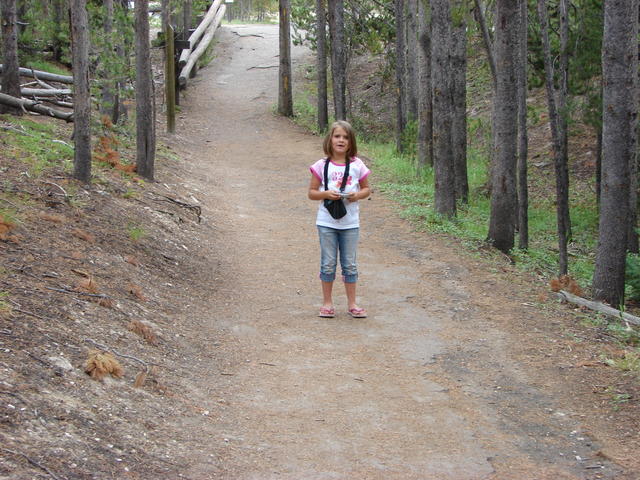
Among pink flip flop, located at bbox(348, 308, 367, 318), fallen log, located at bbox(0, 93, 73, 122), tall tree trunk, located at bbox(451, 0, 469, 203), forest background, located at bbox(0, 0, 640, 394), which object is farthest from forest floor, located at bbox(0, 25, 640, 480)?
tall tree trunk, located at bbox(451, 0, 469, 203)

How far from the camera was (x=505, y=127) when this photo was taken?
419 inches

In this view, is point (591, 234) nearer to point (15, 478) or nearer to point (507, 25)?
A: point (507, 25)

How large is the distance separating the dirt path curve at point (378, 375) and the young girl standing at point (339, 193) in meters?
0.58

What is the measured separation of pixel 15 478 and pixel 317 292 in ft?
17.7

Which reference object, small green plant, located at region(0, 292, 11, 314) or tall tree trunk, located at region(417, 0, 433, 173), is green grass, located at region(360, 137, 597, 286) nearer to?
tall tree trunk, located at region(417, 0, 433, 173)

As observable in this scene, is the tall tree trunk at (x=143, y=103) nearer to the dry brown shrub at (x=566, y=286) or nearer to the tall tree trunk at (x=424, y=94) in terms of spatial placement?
the tall tree trunk at (x=424, y=94)

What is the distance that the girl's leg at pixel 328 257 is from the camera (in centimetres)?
730

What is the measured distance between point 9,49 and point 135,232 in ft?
20.0

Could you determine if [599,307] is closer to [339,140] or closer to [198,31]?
[339,140]

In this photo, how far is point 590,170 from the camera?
2267 cm

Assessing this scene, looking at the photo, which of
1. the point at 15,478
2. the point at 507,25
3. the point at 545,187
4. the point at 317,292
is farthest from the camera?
the point at 545,187

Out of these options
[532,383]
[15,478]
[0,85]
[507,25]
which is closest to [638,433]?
[532,383]

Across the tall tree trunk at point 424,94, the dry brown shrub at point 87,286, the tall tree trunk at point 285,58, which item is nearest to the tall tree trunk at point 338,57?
the tall tree trunk at point 285,58

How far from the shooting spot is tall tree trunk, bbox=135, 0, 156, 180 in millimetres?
12250
